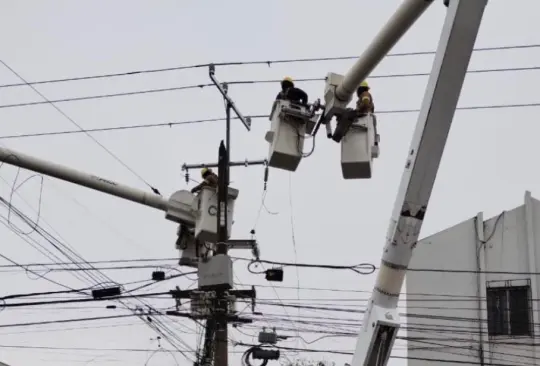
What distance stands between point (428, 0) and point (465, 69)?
41.3 inches

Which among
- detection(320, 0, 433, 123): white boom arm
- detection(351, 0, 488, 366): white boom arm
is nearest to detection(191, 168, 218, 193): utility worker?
detection(320, 0, 433, 123): white boom arm

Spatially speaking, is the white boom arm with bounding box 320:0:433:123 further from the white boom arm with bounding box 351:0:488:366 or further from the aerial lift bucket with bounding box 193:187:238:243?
the aerial lift bucket with bounding box 193:187:238:243

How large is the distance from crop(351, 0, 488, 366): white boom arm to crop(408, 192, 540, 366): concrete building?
11.6 metres

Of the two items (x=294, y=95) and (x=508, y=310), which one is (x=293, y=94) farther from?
(x=508, y=310)

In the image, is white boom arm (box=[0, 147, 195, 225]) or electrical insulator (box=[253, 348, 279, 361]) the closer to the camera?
white boom arm (box=[0, 147, 195, 225])

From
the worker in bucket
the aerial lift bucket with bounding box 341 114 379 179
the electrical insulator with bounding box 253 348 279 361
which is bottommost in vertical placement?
the electrical insulator with bounding box 253 348 279 361

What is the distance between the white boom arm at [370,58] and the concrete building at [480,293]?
11.8 meters

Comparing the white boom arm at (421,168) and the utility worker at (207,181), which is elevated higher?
the utility worker at (207,181)

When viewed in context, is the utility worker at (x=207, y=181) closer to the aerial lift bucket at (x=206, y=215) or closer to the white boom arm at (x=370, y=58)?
the aerial lift bucket at (x=206, y=215)

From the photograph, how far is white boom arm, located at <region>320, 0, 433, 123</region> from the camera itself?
25.9 feet

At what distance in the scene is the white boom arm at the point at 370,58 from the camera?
7.88 meters

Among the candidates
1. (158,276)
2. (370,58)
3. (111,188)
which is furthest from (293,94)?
(158,276)

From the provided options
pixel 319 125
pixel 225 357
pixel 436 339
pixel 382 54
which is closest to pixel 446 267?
pixel 436 339

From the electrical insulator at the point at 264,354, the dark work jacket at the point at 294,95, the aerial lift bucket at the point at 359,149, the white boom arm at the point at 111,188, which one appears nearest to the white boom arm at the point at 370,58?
the aerial lift bucket at the point at 359,149
